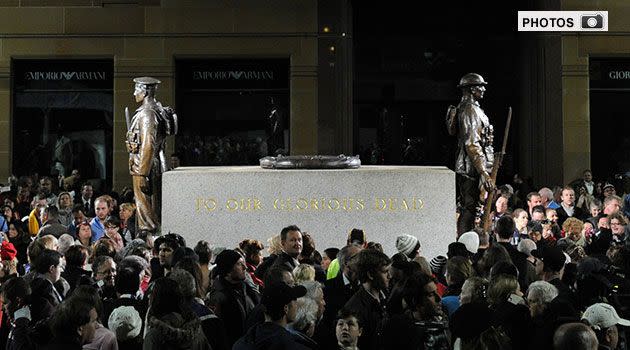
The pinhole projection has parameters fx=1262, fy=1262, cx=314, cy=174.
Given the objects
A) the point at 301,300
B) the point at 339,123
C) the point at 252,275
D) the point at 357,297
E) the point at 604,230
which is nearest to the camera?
the point at 301,300

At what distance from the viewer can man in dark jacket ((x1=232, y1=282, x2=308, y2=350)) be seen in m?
7.31

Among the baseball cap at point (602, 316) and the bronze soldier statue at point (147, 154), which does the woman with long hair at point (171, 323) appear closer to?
the baseball cap at point (602, 316)

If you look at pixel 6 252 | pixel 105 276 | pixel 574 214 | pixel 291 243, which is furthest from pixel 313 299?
pixel 574 214

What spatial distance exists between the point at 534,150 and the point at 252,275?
16369mm

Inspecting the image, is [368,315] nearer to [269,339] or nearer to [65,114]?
[269,339]

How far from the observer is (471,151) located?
17.6 meters

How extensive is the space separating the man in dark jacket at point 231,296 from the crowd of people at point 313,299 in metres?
0.01

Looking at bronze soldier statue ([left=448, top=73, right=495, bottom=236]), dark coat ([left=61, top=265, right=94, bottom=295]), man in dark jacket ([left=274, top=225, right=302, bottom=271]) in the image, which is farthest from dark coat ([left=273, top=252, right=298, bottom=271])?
bronze soldier statue ([left=448, top=73, right=495, bottom=236])

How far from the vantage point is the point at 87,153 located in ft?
86.5

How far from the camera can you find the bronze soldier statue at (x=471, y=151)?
1759 centimetres

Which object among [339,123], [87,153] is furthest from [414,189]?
[87,153]

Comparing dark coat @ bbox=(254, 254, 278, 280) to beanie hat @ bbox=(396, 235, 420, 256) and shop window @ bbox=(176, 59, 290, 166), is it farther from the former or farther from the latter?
shop window @ bbox=(176, 59, 290, 166)

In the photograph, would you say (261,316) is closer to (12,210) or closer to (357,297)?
(357,297)

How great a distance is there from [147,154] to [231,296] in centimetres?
851
